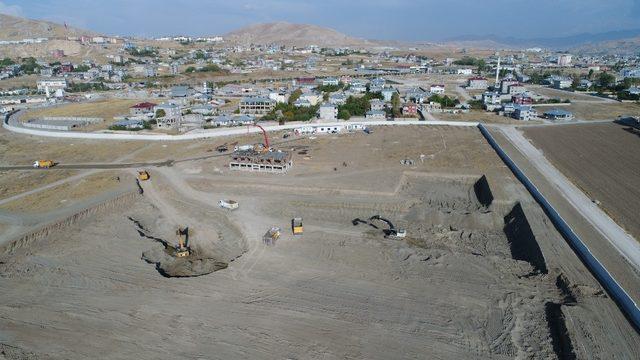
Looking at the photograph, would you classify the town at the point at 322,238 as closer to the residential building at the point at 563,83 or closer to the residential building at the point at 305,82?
the residential building at the point at 563,83

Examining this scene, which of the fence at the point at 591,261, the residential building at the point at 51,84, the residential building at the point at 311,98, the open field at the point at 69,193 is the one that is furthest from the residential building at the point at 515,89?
the residential building at the point at 51,84

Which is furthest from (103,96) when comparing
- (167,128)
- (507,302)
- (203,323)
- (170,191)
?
(507,302)

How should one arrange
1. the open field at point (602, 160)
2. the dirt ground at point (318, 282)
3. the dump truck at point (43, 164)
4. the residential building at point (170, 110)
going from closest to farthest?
the dirt ground at point (318, 282)
the open field at point (602, 160)
the dump truck at point (43, 164)
the residential building at point (170, 110)

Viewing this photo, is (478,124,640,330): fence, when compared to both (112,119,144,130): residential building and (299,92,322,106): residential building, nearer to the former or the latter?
(299,92,322,106): residential building

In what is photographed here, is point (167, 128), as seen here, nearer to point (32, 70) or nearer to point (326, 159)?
point (326, 159)

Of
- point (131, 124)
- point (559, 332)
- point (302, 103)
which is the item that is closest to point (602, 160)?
point (559, 332)

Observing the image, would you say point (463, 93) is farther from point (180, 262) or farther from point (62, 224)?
point (62, 224)

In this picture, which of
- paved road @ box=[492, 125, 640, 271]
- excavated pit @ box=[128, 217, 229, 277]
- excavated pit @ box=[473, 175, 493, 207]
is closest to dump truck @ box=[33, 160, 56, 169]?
excavated pit @ box=[128, 217, 229, 277]
